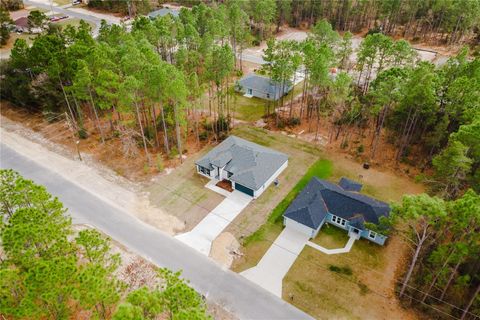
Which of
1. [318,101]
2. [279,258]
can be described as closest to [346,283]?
[279,258]

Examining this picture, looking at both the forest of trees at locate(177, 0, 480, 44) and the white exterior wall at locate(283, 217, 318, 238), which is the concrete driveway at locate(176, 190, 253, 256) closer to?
the white exterior wall at locate(283, 217, 318, 238)

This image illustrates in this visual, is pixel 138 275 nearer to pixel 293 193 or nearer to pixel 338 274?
pixel 338 274

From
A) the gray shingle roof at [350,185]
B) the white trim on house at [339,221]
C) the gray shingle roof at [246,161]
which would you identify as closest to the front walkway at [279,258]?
the white trim on house at [339,221]

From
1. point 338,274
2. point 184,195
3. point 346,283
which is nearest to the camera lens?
point 346,283

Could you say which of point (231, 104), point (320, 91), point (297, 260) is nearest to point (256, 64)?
point (231, 104)

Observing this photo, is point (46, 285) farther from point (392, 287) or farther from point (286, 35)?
point (286, 35)

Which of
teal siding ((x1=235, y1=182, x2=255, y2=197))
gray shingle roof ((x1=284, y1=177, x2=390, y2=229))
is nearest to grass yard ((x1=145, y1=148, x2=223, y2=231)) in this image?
teal siding ((x1=235, y1=182, x2=255, y2=197))
